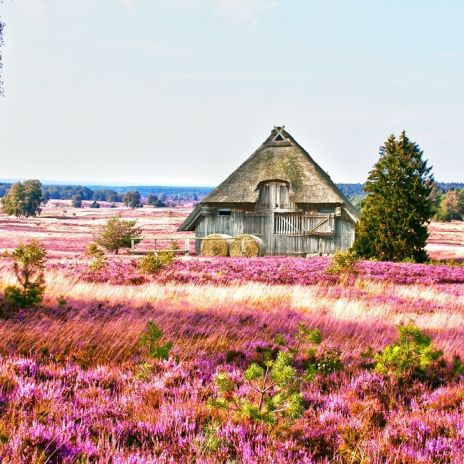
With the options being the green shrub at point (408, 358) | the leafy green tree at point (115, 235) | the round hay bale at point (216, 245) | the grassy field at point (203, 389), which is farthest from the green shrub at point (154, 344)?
the leafy green tree at point (115, 235)

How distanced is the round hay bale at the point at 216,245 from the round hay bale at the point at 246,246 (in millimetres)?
409

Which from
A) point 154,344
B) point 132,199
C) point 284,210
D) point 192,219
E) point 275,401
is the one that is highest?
point 132,199

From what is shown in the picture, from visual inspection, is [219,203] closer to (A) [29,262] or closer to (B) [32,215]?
(A) [29,262]

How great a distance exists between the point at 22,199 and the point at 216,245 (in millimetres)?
78323

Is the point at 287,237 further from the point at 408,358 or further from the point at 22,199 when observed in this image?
the point at 22,199

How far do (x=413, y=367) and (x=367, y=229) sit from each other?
83.8ft

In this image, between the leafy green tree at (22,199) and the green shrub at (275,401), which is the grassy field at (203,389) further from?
the leafy green tree at (22,199)

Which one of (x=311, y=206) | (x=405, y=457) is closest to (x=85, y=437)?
(x=405, y=457)

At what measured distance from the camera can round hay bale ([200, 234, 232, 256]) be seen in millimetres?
34281

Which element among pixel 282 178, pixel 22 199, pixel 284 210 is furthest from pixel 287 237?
pixel 22 199

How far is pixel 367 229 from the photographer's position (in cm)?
3138

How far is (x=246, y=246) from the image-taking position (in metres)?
33.7

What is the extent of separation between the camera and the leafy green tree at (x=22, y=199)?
101 metres

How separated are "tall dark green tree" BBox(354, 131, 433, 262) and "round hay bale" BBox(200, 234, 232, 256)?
8.62 meters
